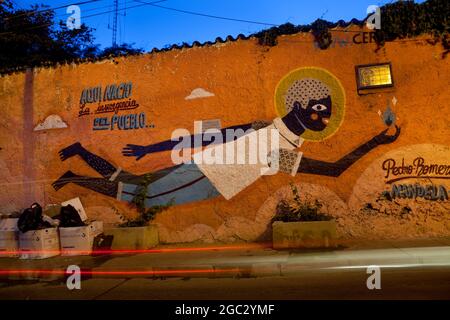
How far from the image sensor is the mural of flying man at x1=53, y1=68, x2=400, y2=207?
8.66 m

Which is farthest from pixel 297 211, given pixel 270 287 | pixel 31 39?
pixel 31 39

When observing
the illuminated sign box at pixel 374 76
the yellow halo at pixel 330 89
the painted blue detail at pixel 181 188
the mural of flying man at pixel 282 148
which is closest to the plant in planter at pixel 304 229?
the mural of flying man at pixel 282 148

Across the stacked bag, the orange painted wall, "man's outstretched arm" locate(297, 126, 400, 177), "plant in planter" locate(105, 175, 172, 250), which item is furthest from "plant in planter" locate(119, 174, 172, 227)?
"man's outstretched arm" locate(297, 126, 400, 177)

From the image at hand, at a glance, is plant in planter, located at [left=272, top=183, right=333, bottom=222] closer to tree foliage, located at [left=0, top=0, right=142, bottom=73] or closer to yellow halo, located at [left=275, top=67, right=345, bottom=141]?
yellow halo, located at [left=275, top=67, right=345, bottom=141]

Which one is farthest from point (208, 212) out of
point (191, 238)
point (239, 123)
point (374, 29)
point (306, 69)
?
point (374, 29)

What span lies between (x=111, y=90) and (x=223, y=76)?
2.89 m

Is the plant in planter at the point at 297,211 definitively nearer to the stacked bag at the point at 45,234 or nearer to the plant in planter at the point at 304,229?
the plant in planter at the point at 304,229

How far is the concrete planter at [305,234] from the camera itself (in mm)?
7746

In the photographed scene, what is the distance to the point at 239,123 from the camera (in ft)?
29.7

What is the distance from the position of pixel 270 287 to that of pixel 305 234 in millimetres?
2331

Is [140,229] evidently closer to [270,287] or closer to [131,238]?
[131,238]

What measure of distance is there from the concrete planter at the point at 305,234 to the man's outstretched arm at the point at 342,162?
1209mm

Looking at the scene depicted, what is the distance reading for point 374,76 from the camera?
8.54m
